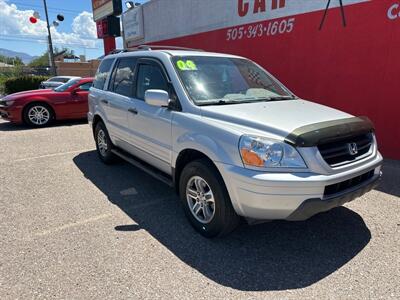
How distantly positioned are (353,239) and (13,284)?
314cm

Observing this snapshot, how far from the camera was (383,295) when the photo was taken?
240 cm

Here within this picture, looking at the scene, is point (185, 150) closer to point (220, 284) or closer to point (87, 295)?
point (220, 284)

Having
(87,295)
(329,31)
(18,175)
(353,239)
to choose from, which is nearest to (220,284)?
(87,295)

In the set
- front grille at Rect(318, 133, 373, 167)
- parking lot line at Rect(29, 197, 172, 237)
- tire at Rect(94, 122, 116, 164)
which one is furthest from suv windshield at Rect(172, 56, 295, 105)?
tire at Rect(94, 122, 116, 164)

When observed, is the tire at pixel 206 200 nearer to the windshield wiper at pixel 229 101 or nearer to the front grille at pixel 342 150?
the windshield wiper at pixel 229 101

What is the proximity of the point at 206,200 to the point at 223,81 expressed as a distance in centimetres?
147

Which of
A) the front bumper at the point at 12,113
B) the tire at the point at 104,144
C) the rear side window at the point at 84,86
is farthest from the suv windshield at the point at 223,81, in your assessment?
the front bumper at the point at 12,113

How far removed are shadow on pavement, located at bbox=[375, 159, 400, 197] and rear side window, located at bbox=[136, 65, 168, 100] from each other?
11.0 ft

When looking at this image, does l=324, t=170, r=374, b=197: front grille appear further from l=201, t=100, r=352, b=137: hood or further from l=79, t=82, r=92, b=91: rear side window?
l=79, t=82, r=92, b=91: rear side window

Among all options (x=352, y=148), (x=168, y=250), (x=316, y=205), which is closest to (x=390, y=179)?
(x=352, y=148)

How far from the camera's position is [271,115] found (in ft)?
9.98

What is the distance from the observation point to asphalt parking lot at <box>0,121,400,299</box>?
98.4 inches

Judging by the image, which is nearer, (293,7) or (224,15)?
(293,7)

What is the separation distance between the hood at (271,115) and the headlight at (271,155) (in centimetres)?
13
